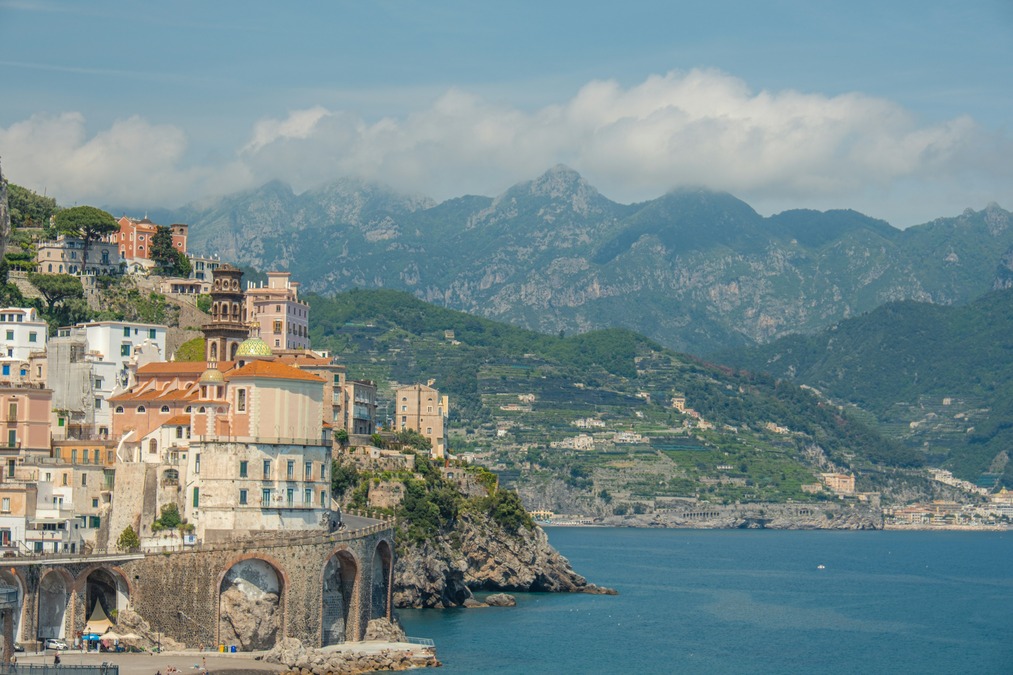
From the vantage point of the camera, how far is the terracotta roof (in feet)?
277

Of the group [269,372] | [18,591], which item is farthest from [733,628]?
[18,591]

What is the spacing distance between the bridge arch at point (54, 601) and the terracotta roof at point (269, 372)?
12382 millimetres

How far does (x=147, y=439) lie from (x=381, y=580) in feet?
47.0

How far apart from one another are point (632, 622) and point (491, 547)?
14.3 metres

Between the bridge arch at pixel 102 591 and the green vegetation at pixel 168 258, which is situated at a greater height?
the green vegetation at pixel 168 258

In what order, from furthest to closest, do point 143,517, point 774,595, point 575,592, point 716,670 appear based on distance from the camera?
point 774,595
point 575,592
point 716,670
point 143,517

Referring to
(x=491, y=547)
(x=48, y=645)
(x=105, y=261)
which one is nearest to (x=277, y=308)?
(x=105, y=261)

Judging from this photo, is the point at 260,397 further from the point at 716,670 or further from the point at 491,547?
Result: the point at 491,547

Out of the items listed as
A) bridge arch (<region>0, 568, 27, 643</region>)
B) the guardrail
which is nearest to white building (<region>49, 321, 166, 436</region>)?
bridge arch (<region>0, 568, 27, 643</region>)

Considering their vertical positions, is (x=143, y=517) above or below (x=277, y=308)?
below

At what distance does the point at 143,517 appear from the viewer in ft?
285

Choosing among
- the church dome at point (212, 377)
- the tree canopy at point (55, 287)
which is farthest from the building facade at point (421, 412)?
the church dome at point (212, 377)

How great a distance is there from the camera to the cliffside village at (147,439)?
276ft

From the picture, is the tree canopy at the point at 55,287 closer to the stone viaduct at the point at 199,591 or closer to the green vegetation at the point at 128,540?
the green vegetation at the point at 128,540
